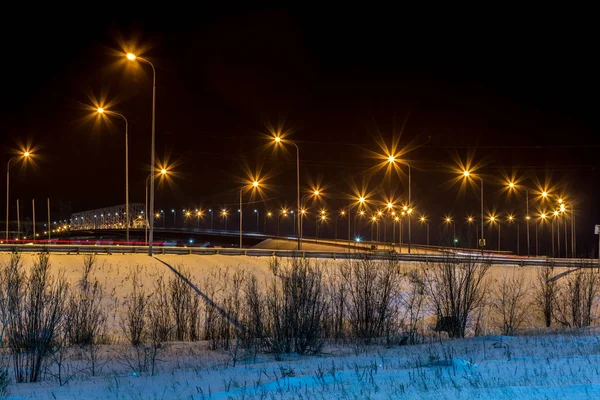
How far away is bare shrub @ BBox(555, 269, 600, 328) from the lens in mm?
27569

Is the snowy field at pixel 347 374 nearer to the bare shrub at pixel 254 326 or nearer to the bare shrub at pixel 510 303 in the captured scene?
the bare shrub at pixel 254 326

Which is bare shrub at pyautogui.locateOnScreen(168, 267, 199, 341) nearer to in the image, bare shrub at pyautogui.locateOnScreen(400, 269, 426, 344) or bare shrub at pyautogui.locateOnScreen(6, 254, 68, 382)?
bare shrub at pyautogui.locateOnScreen(6, 254, 68, 382)

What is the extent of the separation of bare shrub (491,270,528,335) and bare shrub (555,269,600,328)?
1.80 meters

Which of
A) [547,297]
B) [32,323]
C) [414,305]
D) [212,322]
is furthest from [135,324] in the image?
[547,297]

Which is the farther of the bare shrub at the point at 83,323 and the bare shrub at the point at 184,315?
the bare shrub at the point at 184,315

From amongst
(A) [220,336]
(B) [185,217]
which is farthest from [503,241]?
(A) [220,336]

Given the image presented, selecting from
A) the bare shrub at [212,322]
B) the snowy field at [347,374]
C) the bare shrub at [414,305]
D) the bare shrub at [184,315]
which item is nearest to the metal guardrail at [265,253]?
the bare shrub at [414,305]

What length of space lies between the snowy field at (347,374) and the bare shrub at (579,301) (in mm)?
12244

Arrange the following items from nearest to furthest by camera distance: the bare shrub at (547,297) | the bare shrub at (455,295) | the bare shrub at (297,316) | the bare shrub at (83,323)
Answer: the bare shrub at (297,316)
the bare shrub at (83,323)
the bare shrub at (455,295)
the bare shrub at (547,297)

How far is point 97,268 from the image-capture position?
27688 millimetres

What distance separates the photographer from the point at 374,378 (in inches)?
408

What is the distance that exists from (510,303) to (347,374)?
1885 centimetres

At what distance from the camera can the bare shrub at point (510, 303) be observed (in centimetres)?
2625

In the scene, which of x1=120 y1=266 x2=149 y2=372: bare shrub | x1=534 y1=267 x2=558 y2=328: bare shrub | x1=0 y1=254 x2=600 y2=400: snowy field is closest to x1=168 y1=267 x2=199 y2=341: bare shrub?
x1=120 y1=266 x2=149 y2=372: bare shrub
